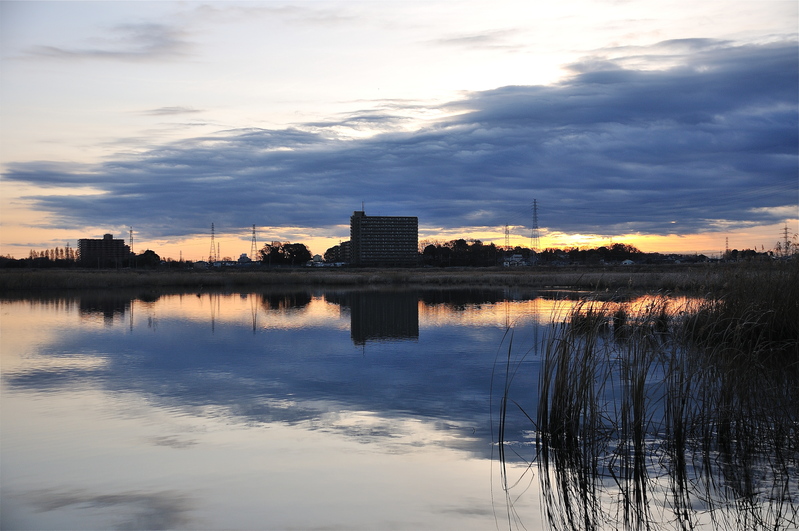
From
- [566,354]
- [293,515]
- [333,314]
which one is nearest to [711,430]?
[566,354]

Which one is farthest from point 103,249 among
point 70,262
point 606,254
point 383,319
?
point 383,319

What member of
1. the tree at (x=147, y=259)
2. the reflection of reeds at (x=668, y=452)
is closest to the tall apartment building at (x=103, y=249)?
the tree at (x=147, y=259)

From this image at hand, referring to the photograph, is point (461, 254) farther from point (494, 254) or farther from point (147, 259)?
point (147, 259)

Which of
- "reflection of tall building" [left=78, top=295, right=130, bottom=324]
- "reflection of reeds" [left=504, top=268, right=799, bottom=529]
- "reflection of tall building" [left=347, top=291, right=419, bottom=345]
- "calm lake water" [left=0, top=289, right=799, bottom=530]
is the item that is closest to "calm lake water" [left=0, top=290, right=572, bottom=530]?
"calm lake water" [left=0, top=289, right=799, bottom=530]

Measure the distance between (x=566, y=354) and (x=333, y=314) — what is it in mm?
20319

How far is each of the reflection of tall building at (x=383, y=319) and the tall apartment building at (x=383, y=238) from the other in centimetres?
13363

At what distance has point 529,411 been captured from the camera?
947 centimetres

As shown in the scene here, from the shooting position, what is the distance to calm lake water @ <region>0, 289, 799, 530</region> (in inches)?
231

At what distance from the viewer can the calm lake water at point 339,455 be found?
19.3ft

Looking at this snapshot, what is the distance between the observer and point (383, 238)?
172m

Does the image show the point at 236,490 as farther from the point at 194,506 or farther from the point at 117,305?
the point at 117,305

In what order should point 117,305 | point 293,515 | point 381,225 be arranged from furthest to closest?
point 381,225 < point 117,305 < point 293,515

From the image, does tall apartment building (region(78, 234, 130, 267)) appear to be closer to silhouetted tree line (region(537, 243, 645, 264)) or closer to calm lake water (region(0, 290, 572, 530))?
silhouetted tree line (region(537, 243, 645, 264))

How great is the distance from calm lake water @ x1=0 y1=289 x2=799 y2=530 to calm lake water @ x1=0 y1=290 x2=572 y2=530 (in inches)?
1.1
